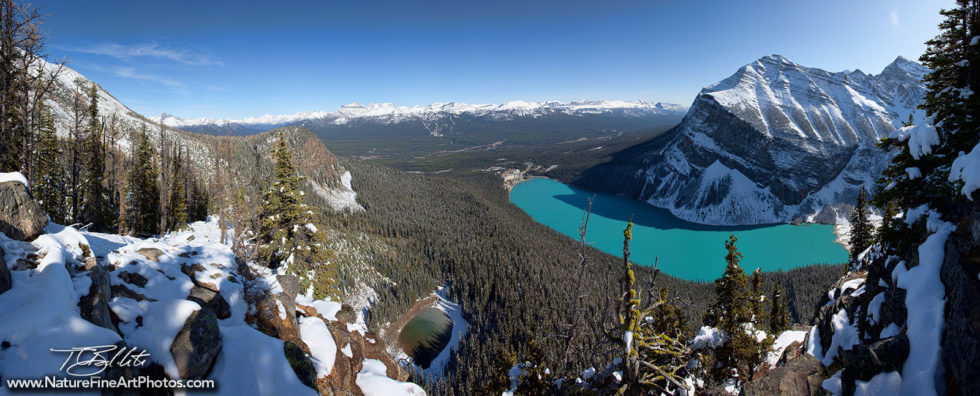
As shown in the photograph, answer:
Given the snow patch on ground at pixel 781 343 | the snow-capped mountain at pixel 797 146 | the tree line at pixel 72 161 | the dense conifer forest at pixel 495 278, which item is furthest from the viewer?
the snow-capped mountain at pixel 797 146

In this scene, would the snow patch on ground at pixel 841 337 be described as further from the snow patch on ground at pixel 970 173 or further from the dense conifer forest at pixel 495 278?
the dense conifer forest at pixel 495 278

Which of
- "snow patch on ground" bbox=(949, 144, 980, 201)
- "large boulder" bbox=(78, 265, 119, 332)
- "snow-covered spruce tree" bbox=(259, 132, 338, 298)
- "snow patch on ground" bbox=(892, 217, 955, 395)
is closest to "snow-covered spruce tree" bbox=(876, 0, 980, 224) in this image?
"snow patch on ground" bbox=(949, 144, 980, 201)

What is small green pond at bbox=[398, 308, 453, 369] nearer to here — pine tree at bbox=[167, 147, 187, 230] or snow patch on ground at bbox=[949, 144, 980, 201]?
pine tree at bbox=[167, 147, 187, 230]

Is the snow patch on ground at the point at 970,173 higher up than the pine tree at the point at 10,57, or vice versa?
the pine tree at the point at 10,57

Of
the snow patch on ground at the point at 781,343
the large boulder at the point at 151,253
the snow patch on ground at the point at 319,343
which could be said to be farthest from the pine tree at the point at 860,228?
the large boulder at the point at 151,253

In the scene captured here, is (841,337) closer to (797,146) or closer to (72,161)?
(72,161)
